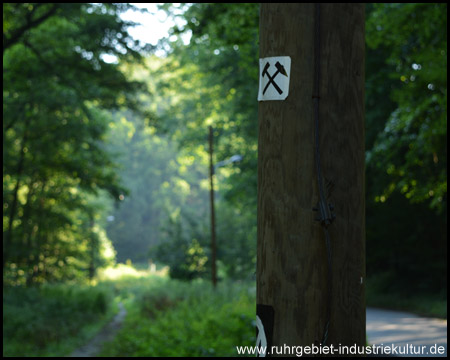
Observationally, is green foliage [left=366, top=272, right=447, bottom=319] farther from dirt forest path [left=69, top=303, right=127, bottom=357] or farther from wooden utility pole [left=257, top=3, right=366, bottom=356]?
wooden utility pole [left=257, top=3, right=366, bottom=356]

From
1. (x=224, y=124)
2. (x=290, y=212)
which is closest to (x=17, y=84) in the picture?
(x=224, y=124)

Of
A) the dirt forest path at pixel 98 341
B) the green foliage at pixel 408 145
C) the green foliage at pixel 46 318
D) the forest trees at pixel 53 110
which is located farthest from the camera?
the forest trees at pixel 53 110

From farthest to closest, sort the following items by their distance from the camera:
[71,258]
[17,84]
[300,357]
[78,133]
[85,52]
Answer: [71,258]
[78,133]
[85,52]
[17,84]
[300,357]

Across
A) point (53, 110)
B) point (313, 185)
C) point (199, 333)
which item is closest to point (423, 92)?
point (199, 333)

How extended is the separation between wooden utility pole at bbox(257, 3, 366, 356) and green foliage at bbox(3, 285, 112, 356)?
1590cm

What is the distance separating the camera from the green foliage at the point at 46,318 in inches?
719

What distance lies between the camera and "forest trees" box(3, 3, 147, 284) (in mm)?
18842

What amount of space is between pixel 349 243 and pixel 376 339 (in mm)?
11546

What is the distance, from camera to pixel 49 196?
2745 centimetres

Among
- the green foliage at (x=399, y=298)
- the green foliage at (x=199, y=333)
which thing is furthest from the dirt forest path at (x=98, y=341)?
the green foliage at (x=399, y=298)

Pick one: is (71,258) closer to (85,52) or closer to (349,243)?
(85,52)

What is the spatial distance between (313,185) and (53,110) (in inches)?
778

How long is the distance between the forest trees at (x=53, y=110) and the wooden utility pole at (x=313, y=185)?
14994 millimetres

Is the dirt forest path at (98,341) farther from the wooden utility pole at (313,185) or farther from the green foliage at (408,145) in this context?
the wooden utility pole at (313,185)
